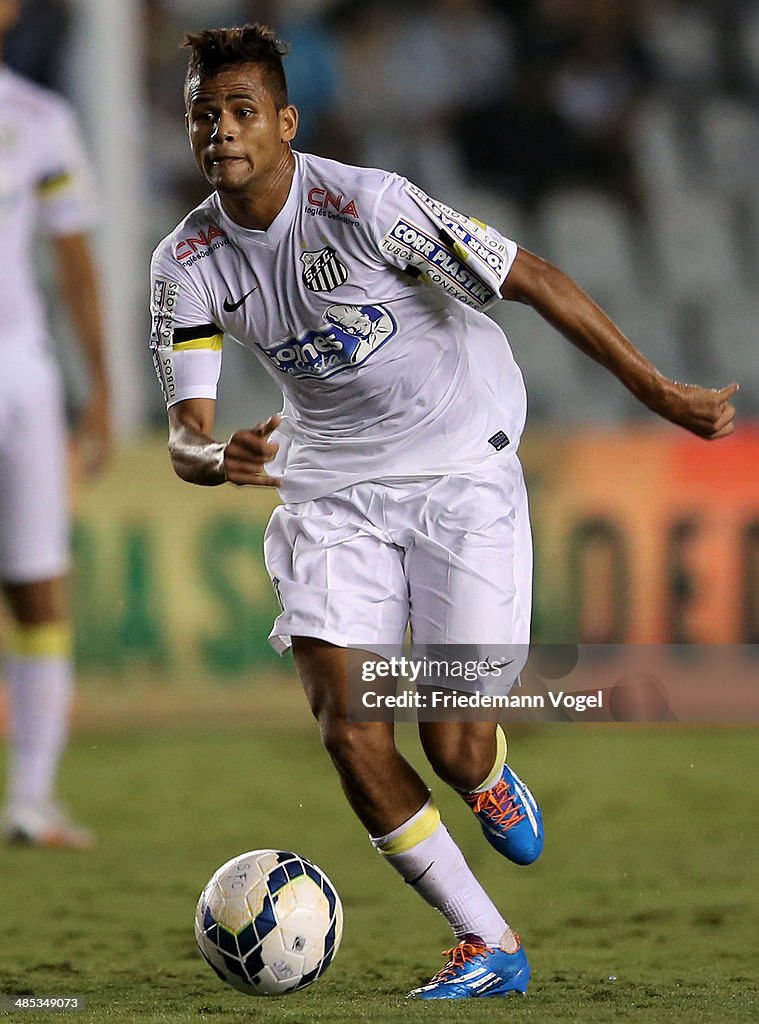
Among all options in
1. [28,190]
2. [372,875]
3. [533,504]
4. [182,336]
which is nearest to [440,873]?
[182,336]

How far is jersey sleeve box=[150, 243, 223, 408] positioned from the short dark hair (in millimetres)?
412

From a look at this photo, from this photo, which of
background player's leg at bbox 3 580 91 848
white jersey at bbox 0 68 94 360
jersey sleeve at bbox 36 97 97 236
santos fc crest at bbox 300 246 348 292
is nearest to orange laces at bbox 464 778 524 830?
santos fc crest at bbox 300 246 348 292

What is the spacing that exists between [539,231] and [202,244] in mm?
6720

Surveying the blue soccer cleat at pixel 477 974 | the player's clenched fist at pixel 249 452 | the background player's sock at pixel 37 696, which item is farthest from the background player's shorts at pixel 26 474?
the player's clenched fist at pixel 249 452

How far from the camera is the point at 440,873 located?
3785mm

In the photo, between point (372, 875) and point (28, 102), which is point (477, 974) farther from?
point (28, 102)

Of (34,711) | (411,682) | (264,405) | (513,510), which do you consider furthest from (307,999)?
(264,405)

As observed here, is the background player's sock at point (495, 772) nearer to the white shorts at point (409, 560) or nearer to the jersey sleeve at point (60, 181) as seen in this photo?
the white shorts at point (409, 560)

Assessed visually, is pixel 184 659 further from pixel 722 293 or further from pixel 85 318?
pixel 722 293

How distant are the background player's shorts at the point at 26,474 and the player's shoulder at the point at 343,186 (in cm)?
305

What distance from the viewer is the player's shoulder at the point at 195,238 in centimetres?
379

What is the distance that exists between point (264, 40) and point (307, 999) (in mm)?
2044

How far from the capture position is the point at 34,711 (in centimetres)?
651

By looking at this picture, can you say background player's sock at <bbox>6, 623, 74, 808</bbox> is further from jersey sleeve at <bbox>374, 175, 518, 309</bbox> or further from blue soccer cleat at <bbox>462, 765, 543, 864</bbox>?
jersey sleeve at <bbox>374, 175, 518, 309</bbox>
